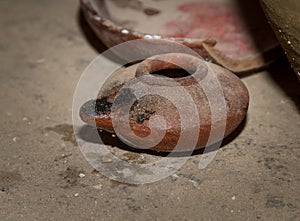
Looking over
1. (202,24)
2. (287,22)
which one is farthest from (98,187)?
(202,24)

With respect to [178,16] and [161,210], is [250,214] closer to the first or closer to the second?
[161,210]

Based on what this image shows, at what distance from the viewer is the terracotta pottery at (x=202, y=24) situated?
172 centimetres

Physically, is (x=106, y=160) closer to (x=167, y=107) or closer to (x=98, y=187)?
(x=98, y=187)

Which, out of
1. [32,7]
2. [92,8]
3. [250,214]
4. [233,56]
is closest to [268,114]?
[233,56]

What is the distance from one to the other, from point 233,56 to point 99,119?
65 centimetres

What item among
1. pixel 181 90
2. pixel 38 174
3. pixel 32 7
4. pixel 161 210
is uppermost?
pixel 181 90

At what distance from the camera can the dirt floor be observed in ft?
4.22

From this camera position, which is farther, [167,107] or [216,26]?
[216,26]

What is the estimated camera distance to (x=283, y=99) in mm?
1695

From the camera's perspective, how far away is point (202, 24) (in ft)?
6.57

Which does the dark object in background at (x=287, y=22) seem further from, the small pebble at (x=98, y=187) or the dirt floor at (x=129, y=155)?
the small pebble at (x=98, y=187)

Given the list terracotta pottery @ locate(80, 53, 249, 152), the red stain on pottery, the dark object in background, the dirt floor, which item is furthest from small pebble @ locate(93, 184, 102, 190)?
the red stain on pottery

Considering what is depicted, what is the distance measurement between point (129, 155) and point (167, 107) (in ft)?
0.65

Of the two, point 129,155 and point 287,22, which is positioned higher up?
point 287,22
